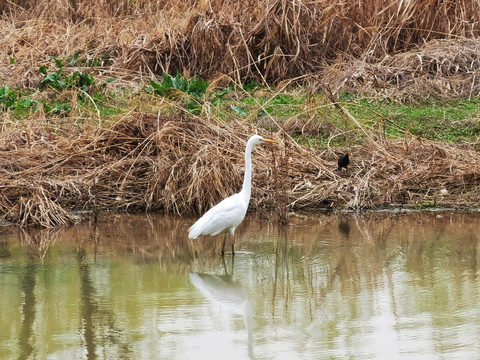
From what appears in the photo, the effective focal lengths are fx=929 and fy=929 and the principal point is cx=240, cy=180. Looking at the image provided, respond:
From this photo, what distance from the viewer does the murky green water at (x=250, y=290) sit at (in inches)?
237

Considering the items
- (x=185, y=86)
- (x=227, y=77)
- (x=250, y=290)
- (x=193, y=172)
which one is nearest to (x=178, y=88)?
(x=185, y=86)

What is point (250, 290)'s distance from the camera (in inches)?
290

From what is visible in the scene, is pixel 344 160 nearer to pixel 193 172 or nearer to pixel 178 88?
pixel 193 172

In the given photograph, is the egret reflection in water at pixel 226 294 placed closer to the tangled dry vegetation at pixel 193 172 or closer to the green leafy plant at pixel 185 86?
the tangled dry vegetation at pixel 193 172

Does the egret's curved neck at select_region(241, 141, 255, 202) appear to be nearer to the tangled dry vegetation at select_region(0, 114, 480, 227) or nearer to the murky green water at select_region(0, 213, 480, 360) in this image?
A: the murky green water at select_region(0, 213, 480, 360)

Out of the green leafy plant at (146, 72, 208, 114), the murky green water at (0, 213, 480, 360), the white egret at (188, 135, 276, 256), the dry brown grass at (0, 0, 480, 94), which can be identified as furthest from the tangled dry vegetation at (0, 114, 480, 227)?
the dry brown grass at (0, 0, 480, 94)

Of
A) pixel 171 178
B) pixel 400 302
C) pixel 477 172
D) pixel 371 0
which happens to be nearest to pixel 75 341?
pixel 400 302

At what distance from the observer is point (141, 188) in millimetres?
10617

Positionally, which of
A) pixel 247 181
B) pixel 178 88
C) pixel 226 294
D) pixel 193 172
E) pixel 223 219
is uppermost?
pixel 178 88

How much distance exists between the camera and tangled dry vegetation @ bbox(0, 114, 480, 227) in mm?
10211

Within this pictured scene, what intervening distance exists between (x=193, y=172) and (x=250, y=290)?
119 inches

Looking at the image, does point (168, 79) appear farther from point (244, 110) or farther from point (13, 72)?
point (13, 72)

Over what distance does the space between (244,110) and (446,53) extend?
11.3ft

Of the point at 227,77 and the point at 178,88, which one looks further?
the point at 227,77
